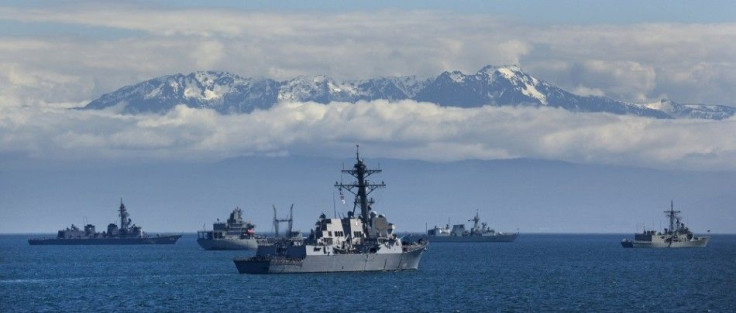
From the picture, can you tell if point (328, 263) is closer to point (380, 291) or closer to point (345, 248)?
point (345, 248)

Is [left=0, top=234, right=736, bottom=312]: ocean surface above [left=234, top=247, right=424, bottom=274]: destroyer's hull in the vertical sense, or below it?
below

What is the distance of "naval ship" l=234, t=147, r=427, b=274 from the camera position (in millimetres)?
145250

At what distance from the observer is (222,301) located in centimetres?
11938

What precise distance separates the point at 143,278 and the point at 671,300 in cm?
6713

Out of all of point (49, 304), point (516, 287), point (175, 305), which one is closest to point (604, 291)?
point (516, 287)

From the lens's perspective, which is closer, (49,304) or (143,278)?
(49,304)

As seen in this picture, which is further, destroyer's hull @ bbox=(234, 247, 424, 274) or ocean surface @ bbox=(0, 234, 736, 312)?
destroyer's hull @ bbox=(234, 247, 424, 274)

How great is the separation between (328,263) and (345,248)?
2.43 metres

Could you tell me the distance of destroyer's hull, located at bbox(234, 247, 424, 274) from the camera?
477ft

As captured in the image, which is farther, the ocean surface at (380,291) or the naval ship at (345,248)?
the naval ship at (345,248)

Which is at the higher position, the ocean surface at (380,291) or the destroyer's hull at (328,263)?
the destroyer's hull at (328,263)

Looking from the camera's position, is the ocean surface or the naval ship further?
the naval ship

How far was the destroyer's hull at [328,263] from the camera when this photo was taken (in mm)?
145250

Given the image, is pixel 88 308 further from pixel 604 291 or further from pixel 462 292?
pixel 604 291
